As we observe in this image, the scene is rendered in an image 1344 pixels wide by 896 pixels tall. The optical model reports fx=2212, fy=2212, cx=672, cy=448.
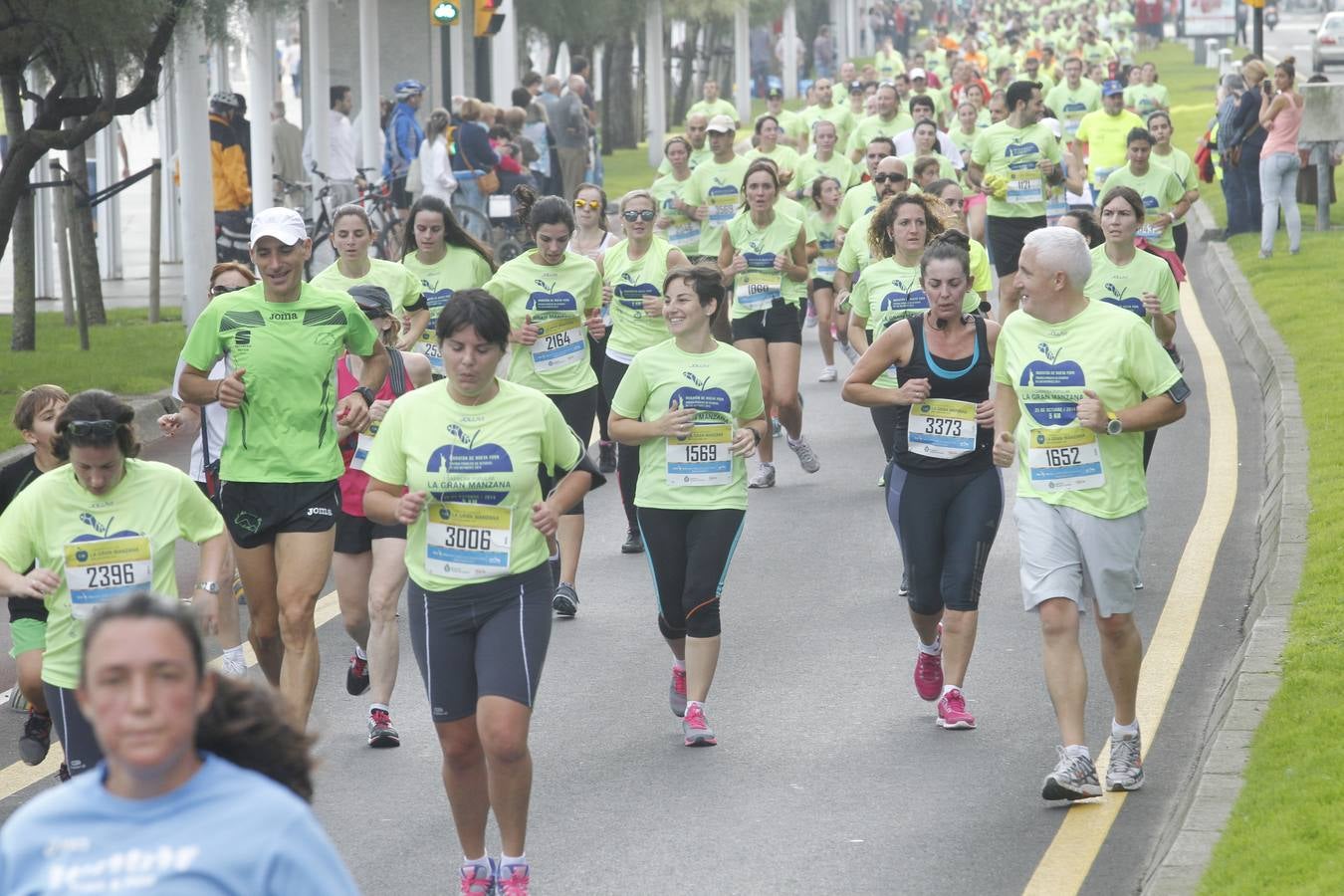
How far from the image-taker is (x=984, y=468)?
8359 mm

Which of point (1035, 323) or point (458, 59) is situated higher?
point (458, 59)

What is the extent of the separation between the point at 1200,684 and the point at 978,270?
11.6 ft

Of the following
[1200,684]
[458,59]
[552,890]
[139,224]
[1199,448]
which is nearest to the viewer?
[552,890]

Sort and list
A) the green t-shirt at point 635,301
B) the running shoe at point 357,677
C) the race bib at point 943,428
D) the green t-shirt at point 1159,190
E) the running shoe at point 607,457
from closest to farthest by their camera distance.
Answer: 1. the race bib at point 943,428
2. the running shoe at point 357,677
3. the green t-shirt at point 635,301
4. the running shoe at point 607,457
5. the green t-shirt at point 1159,190

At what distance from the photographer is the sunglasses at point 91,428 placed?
6266 millimetres

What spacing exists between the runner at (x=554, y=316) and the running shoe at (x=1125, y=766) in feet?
12.2

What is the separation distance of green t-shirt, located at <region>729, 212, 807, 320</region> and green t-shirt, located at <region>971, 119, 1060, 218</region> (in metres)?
4.39

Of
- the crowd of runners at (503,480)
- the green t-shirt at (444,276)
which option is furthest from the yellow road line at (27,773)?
the green t-shirt at (444,276)

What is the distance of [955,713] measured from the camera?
8.20 metres

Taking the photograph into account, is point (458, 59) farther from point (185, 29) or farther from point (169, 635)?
point (169, 635)

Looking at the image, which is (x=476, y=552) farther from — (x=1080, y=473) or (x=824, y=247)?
(x=824, y=247)

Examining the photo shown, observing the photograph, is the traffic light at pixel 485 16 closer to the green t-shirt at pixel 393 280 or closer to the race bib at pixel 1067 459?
the green t-shirt at pixel 393 280

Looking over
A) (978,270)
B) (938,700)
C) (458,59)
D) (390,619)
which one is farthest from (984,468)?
(458,59)

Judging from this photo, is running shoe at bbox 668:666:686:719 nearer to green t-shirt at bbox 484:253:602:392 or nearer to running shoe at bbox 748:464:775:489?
green t-shirt at bbox 484:253:602:392
